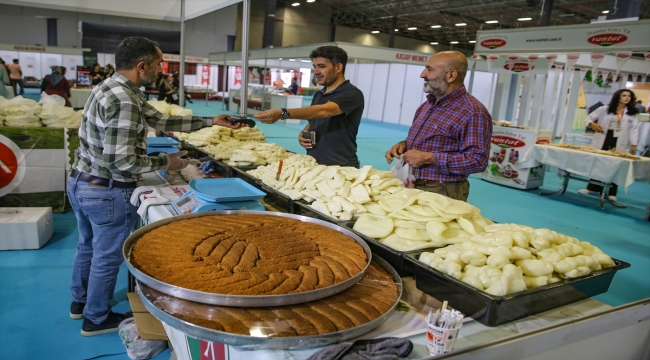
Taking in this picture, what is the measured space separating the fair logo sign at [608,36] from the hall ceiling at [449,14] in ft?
36.4

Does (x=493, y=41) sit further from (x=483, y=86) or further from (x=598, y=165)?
(x=483, y=86)

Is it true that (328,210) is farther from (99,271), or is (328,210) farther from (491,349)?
(99,271)

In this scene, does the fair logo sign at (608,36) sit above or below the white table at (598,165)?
above

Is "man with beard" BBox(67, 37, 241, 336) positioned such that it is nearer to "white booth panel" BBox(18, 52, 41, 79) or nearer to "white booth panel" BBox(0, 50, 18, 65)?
"white booth panel" BBox(18, 52, 41, 79)

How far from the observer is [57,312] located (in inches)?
115

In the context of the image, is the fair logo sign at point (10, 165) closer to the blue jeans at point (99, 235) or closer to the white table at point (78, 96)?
the blue jeans at point (99, 235)

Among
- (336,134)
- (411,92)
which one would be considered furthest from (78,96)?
(336,134)

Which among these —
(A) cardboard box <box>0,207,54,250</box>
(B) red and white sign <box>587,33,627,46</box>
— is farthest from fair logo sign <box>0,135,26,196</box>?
(B) red and white sign <box>587,33,627,46</box>

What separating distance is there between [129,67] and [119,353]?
1653mm

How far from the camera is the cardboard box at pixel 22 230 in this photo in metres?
3.81

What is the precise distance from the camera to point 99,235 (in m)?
2.53

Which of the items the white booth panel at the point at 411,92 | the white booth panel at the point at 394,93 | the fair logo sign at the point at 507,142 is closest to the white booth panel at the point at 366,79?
the white booth panel at the point at 394,93

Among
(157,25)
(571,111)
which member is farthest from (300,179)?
(157,25)

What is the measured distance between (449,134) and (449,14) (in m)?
22.0
